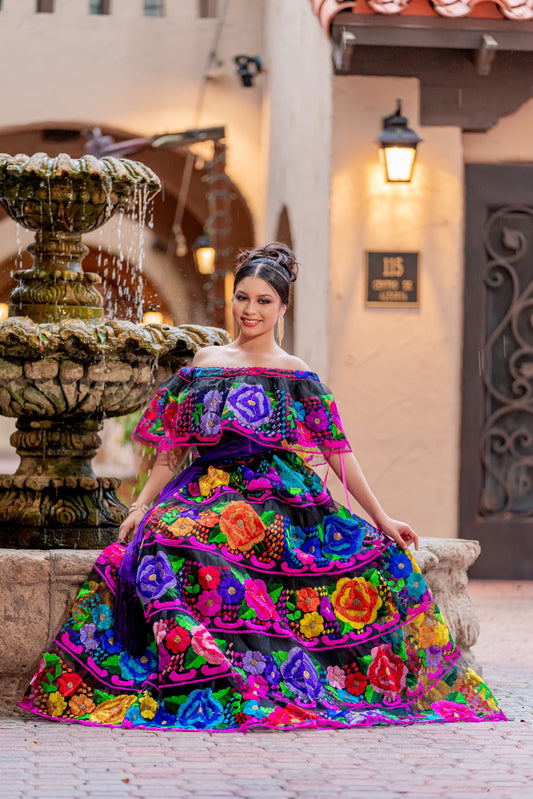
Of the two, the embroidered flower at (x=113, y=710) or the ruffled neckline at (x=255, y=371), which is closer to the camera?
the embroidered flower at (x=113, y=710)

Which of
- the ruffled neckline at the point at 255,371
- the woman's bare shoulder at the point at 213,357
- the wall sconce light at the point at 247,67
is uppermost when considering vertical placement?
the wall sconce light at the point at 247,67

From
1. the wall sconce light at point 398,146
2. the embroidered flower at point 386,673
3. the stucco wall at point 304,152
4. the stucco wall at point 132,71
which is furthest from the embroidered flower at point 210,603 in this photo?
the stucco wall at point 132,71

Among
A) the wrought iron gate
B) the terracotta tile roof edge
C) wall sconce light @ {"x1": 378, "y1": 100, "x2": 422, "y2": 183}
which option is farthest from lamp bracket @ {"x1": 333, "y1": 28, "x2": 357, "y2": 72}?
the wrought iron gate

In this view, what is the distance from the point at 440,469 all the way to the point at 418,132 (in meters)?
2.38

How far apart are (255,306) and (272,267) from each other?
156 millimetres

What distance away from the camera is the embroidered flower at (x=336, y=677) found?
404 cm

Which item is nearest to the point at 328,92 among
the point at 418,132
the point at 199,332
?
the point at 418,132

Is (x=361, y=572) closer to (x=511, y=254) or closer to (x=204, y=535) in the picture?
(x=204, y=535)

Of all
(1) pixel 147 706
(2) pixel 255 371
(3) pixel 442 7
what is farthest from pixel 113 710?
(3) pixel 442 7

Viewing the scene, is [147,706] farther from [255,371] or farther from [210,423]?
[255,371]

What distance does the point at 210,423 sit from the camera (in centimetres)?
430

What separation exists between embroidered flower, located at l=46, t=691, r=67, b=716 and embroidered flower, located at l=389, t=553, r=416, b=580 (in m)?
1.13

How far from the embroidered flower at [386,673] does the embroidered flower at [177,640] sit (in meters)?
0.64

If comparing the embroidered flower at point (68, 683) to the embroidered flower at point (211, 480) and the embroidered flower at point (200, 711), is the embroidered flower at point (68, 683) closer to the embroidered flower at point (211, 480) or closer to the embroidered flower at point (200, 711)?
the embroidered flower at point (200, 711)
